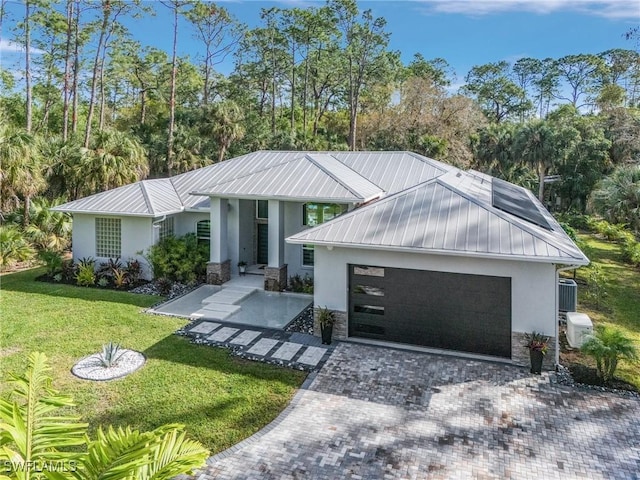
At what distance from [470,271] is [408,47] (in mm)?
47233

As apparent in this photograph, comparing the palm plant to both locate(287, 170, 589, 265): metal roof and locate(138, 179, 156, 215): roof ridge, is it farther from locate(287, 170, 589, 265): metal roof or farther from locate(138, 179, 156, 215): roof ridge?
locate(138, 179, 156, 215): roof ridge

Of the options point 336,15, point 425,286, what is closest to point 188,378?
point 425,286

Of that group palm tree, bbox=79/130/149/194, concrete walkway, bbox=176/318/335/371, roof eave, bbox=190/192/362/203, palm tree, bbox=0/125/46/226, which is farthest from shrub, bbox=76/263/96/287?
palm tree, bbox=79/130/149/194

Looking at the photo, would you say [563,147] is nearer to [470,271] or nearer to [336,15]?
[336,15]

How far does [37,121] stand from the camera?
44.7 meters

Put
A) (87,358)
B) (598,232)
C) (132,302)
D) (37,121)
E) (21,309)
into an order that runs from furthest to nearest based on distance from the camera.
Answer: (37,121) < (598,232) < (132,302) < (21,309) < (87,358)

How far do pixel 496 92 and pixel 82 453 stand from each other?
75300 millimetres

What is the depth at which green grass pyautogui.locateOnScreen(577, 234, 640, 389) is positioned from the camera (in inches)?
432

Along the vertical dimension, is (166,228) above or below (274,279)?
above

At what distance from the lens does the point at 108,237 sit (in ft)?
60.4

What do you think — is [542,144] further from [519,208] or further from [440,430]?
[440,430]

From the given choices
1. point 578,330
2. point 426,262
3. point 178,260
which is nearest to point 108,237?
point 178,260

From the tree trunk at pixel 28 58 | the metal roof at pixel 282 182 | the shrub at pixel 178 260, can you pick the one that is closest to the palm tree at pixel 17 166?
the metal roof at pixel 282 182

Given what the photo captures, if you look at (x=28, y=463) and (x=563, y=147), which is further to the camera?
(x=563, y=147)
